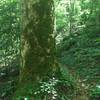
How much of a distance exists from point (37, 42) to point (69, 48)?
7.55 m

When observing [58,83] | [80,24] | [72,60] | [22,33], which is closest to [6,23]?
[72,60]

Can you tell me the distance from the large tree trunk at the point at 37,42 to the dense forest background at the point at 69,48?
47cm

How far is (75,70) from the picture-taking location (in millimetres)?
9078

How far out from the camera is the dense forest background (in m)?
7.03

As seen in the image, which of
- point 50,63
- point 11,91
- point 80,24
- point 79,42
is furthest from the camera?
point 80,24

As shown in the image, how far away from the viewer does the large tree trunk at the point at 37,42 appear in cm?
588

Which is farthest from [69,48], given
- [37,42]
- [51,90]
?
[51,90]

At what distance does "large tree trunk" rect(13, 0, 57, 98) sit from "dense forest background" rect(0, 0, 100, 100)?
47 centimetres

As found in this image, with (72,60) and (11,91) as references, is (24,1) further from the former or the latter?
(72,60)

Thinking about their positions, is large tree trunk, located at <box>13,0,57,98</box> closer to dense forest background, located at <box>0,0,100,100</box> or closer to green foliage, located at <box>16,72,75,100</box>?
green foliage, located at <box>16,72,75,100</box>

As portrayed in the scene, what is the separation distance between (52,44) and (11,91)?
1.98 metres

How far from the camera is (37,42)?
5.95 metres

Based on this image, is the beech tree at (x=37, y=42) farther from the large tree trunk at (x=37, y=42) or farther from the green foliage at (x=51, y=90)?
the green foliage at (x=51, y=90)

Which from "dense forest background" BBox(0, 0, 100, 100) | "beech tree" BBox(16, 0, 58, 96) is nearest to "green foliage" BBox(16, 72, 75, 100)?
"dense forest background" BBox(0, 0, 100, 100)
